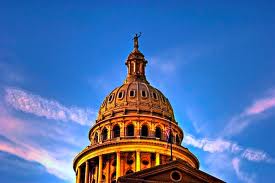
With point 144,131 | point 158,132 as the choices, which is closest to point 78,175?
point 144,131

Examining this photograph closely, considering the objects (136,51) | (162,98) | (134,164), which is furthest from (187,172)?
(136,51)

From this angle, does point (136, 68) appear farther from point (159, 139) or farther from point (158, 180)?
point (158, 180)

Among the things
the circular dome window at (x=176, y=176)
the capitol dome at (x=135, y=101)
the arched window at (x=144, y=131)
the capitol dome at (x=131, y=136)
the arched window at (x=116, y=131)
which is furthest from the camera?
the capitol dome at (x=135, y=101)

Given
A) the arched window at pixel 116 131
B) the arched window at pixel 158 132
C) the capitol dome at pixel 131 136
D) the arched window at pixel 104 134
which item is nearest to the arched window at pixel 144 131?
the capitol dome at pixel 131 136

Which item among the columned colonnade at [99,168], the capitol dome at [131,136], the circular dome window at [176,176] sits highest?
the capitol dome at [131,136]

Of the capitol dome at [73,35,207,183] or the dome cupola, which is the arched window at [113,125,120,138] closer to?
the capitol dome at [73,35,207,183]

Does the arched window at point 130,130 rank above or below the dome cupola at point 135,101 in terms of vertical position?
below

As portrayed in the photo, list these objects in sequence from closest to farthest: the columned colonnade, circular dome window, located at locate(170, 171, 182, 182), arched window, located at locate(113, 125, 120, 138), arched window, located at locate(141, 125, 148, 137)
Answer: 1. circular dome window, located at locate(170, 171, 182, 182)
2. the columned colonnade
3. arched window, located at locate(141, 125, 148, 137)
4. arched window, located at locate(113, 125, 120, 138)

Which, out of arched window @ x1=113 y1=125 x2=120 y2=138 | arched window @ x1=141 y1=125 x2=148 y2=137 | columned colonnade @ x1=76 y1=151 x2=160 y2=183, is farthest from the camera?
arched window @ x1=113 y1=125 x2=120 y2=138

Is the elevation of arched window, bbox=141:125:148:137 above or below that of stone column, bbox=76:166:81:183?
above

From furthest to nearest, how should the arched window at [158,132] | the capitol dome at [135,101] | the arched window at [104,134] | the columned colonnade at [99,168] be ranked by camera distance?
the capitol dome at [135,101]
the arched window at [104,134]
the arched window at [158,132]
the columned colonnade at [99,168]

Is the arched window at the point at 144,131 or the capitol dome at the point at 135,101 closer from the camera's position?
the arched window at the point at 144,131

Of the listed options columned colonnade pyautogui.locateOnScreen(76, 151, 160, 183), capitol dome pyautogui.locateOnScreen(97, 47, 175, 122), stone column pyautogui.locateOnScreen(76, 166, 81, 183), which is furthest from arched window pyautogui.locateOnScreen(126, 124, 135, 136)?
stone column pyautogui.locateOnScreen(76, 166, 81, 183)

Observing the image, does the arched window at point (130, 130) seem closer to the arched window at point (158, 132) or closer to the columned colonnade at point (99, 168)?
the arched window at point (158, 132)
